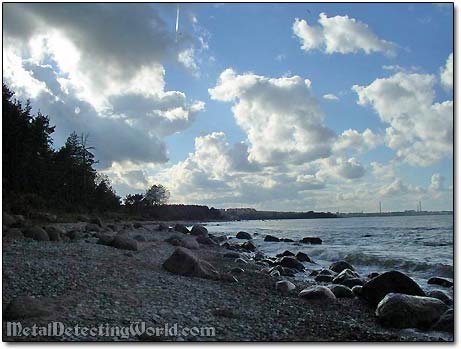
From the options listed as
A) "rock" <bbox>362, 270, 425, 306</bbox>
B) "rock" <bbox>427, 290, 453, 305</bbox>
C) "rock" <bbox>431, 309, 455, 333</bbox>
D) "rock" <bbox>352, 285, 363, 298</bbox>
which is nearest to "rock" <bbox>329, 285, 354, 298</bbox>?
"rock" <bbox>352, 285, 363, 298</bbox>

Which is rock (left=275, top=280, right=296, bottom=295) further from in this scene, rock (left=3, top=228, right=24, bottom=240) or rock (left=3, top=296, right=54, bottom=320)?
rock (left=3, top=228, right=24, bottom=240)

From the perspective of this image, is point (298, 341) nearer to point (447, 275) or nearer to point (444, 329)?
point (444, 329)

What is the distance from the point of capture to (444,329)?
23.2 feet

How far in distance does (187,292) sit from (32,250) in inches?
230

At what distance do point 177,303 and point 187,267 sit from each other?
3545 millimetres

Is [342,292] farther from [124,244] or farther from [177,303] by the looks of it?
[124,244]

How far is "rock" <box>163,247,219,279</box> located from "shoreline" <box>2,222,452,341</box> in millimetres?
236

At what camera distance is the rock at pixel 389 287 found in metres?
9.62

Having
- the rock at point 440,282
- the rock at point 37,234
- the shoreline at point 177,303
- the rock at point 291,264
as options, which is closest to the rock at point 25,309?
the shoreline at point 177,303

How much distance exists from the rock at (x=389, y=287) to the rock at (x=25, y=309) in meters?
7.12

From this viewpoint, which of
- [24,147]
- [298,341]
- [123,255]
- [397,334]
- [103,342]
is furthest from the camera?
[24,147]

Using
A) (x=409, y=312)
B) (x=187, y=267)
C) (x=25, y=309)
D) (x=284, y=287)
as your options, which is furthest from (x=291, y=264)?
(x=25, y=309)

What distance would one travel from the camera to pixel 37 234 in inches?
594

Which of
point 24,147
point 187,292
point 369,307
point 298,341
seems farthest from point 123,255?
point 24,147
